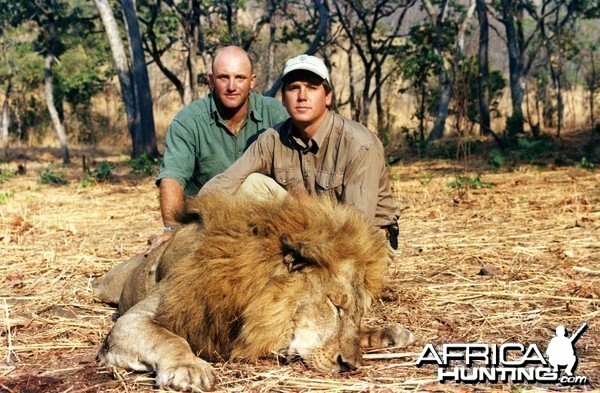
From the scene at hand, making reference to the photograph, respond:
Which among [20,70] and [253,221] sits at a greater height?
[20,70]

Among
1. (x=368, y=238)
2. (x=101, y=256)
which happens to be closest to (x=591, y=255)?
(x=368, y=238)

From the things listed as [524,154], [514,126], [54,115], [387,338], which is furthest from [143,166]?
[387,338]

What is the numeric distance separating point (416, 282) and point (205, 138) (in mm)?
1984

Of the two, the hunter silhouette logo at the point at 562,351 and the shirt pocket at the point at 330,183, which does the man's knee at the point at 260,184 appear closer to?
the shirt pocket at the point at 330,183

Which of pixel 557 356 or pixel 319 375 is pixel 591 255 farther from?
pixel 319 375

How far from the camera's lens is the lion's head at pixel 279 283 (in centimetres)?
304

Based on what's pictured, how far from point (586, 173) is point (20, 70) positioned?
23.0m

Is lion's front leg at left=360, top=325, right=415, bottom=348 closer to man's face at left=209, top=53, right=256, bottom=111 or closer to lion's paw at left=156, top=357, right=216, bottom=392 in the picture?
lion's paw at left=156, top=357, right=216, bottom=392

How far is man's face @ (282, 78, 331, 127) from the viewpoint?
4.25m

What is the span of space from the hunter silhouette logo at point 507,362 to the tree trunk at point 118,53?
52.0 ft

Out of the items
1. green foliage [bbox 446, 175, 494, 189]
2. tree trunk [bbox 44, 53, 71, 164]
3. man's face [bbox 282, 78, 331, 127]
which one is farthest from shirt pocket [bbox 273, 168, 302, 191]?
tree trunk [bbox 44, 53, 71, 164]

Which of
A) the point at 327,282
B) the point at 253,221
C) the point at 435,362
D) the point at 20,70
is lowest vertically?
the point at 435,362

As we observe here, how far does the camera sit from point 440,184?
1022cm

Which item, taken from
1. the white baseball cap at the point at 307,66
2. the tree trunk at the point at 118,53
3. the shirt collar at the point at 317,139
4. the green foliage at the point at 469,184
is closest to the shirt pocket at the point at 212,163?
the shirt collar at the point at 317,139
